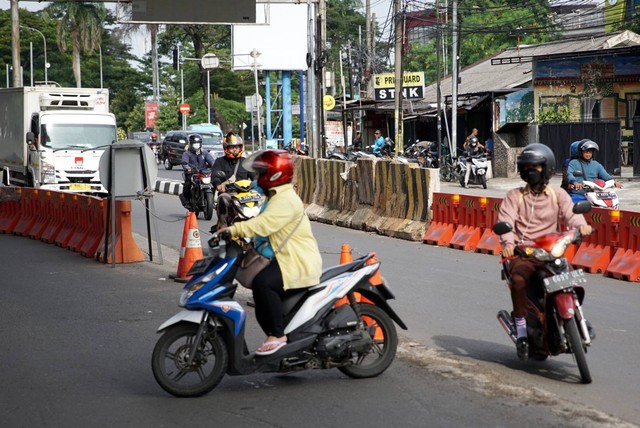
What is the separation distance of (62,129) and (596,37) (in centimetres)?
2595

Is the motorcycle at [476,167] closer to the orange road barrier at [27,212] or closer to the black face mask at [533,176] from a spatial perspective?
the orange road barrier at [27,212]

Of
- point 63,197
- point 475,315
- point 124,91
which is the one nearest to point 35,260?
point 63,197

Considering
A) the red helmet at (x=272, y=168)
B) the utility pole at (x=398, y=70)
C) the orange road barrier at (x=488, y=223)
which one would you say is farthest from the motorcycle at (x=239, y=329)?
the utility pole at (x=398, y=70)

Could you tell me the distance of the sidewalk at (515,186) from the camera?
26.1 meters

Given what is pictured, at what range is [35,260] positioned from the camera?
15.4 metres

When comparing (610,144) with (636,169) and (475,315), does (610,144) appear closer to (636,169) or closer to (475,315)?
(636,169)

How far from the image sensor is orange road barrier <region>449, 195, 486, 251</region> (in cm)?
1555

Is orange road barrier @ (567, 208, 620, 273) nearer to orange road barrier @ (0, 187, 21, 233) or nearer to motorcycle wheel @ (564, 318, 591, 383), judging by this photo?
motorcycle wheel @ (564, 318, 591, 383)

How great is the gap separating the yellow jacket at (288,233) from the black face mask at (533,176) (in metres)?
1.69

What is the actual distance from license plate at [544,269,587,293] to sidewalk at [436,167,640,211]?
18.5 metres

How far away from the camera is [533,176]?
7383 millimetres

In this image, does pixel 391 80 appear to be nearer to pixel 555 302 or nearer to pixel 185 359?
pixel 555 302

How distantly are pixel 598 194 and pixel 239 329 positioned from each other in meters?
8.08

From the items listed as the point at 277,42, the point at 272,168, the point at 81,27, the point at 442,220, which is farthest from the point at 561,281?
the point at 81,27
